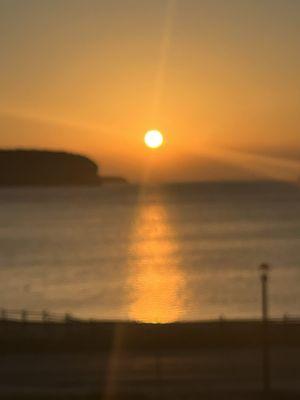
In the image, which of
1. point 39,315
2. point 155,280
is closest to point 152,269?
point 155,280

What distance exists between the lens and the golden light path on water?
2035 inches

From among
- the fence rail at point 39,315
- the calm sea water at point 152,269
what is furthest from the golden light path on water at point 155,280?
the fence rail at point 39,315

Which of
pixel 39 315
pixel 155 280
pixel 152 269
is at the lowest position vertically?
pixel 39 315

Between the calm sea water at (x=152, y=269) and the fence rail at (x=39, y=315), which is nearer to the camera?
the fence rail at (x=39, y=315)

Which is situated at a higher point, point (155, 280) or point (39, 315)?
point (155, 280)

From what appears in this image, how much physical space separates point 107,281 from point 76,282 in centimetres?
301

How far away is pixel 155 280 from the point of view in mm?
69688

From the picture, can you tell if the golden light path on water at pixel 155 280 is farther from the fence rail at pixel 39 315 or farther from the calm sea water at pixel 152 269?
the fence rail at pixel 39 315

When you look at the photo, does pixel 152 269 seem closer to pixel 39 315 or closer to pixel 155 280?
pixel 155 280

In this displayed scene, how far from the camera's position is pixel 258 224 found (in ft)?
483

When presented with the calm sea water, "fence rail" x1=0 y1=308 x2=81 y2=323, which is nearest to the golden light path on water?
the calm sea water

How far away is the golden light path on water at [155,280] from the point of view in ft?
170

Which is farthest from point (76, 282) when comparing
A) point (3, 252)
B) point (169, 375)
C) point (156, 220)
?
point (156, 220)

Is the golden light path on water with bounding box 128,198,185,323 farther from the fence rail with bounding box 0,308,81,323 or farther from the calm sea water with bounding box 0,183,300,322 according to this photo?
the fence rail with bounding box 0,308,81,323
